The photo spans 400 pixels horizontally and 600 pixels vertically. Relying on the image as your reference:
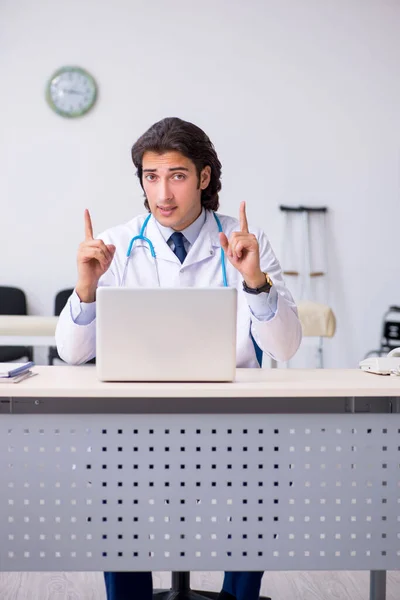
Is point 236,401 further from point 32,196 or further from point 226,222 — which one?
point 32,196

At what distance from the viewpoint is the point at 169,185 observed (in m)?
2.03

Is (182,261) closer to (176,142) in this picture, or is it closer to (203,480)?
(176,142)

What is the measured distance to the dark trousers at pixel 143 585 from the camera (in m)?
1.72

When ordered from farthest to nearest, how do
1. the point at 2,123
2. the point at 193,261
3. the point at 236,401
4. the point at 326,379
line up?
the point at 2,123
the point at 193,261
the point at 326,379
the point at 236,401

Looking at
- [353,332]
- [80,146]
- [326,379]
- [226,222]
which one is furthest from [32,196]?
[326,379]

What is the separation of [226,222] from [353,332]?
3347 millimetres

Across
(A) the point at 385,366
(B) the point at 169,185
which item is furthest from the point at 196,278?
(A) the point at 385,366

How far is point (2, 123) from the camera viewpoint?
16.6ft

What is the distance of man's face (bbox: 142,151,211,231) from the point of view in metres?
2.02

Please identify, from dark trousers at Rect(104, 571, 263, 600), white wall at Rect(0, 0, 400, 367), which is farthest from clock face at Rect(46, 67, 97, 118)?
dark trousers at Rect(104, 571, 263, 600)

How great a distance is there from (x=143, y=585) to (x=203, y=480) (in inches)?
15.6

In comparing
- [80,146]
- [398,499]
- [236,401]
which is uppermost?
[80,146]

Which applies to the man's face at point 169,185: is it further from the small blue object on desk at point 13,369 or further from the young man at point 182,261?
the small blue object on desk at point 13,369

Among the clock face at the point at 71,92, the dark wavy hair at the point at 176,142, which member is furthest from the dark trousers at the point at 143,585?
the clock face at the point at 71,92
